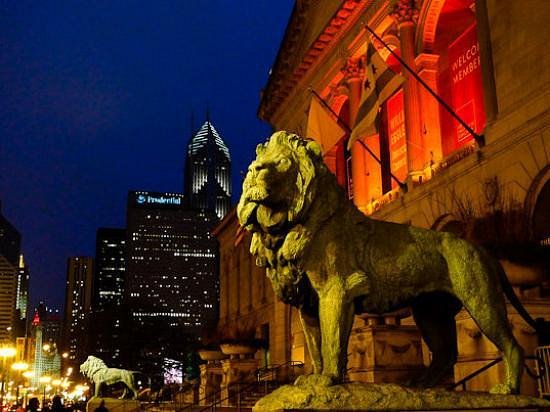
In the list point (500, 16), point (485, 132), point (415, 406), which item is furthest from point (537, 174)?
point (415, 406)

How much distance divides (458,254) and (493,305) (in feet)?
1.93

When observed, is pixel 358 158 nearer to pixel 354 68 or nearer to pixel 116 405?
pixel 354 68

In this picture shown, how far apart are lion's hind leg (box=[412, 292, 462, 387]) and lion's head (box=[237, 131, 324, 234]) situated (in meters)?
1.75

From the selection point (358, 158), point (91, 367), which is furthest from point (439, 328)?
point (91, 367)

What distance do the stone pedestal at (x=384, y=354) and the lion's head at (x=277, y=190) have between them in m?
10.0

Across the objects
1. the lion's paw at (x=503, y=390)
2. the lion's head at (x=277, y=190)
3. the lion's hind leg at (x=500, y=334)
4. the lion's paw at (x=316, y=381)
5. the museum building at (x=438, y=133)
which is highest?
the museum building at (x=438, y=133)

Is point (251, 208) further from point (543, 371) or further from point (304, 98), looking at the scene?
point (304, 98)

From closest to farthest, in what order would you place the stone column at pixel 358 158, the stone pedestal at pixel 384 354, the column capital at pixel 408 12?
the stone pedestal at pixel 384 354
the column capital at pixel 408 12
the stone column at pixel 358 158

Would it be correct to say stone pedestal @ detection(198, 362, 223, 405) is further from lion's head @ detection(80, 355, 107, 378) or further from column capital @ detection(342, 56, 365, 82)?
column capital @ detection(342, 56, 365, 82)

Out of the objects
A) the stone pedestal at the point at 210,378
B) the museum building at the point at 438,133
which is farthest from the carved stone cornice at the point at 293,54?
the stone pedestal at the point at 210,378

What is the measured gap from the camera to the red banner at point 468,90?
25422mm

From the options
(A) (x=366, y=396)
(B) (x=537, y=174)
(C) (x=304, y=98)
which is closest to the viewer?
(A) (x=366, y=396)

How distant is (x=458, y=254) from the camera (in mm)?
6660

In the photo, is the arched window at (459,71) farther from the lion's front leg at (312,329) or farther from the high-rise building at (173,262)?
the high-rise building at (173,262)
